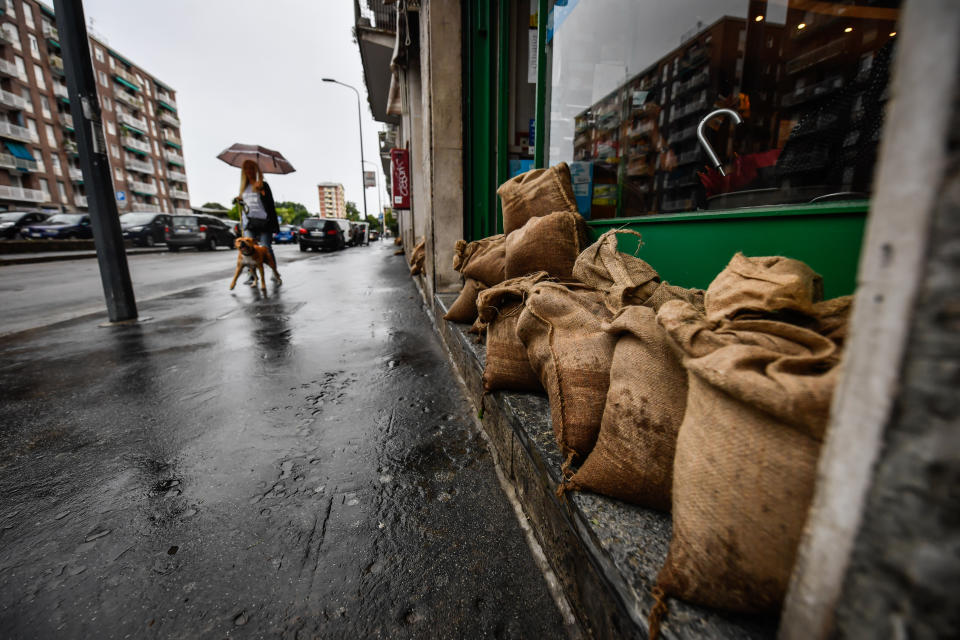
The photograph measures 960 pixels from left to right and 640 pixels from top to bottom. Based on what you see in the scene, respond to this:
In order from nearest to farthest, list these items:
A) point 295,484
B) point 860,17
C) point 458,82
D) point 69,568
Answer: point 69,568
point 295,484
point 860,17
point 458,82

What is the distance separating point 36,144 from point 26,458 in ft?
173

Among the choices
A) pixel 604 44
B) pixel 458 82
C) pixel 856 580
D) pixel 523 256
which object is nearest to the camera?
pixel 856 580

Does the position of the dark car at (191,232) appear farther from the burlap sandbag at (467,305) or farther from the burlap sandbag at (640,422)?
the burlap sandbag at (640,422)

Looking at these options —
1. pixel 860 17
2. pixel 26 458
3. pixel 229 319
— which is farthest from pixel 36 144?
pixel 860 17

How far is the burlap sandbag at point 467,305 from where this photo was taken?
2891mm

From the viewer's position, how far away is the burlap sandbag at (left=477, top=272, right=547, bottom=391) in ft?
5.71

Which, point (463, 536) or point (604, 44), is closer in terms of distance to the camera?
point (463, 536)

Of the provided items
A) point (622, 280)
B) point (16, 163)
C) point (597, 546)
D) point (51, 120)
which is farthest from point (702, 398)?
point (51, 120)

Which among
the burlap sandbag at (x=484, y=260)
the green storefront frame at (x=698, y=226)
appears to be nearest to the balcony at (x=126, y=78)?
the green storefront frame at (x=698, y=226)

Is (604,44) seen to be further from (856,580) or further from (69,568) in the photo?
(69,568)

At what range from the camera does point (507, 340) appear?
1.76 metres

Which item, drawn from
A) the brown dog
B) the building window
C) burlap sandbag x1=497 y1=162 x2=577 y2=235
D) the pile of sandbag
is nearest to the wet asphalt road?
the pile of sandbag

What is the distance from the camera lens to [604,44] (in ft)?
10.5

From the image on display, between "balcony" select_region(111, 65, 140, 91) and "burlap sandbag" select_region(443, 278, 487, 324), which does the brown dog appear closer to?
"burlap sandbag" select_region(443, 278, 487, 324)
